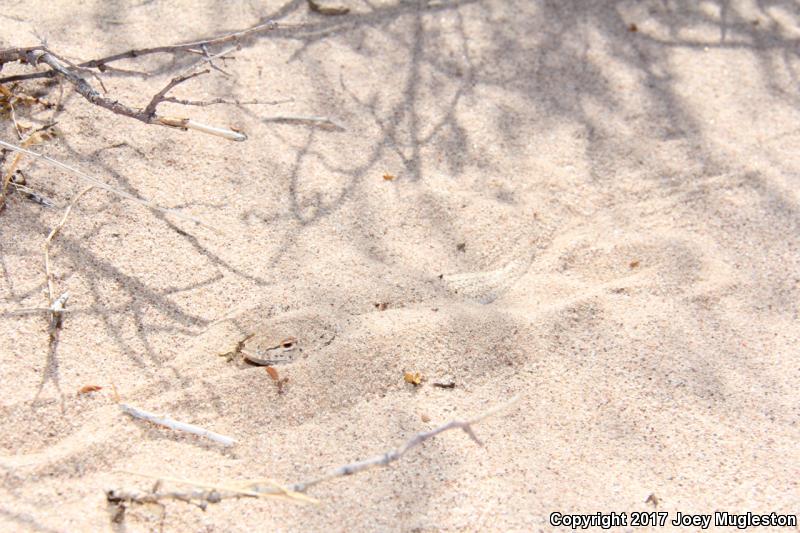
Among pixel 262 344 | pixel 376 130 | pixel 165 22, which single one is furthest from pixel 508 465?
pixel 165 22

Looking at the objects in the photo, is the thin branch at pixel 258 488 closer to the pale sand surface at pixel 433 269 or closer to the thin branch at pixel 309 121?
the pale sand surface at pixel 433 269

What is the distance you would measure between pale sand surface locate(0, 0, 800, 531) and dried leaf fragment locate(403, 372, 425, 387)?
0.02 metres

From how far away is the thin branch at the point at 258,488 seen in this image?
1315mm

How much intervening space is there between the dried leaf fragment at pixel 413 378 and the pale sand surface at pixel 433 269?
0.08 feet

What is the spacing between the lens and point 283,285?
6.54 ft

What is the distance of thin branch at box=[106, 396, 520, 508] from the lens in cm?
132

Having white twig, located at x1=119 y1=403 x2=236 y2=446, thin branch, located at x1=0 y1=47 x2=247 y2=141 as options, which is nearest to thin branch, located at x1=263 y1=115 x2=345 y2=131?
thin branch, located at x1=0 y1=47 x2=247 y2=141

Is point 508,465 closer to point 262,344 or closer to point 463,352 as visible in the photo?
point 463,352

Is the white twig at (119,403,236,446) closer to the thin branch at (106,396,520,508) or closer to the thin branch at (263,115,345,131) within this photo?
the thin branch at (106,396,520,508)

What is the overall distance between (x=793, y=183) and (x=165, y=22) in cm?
227

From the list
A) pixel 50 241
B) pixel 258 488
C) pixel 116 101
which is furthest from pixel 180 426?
pixel 116 101

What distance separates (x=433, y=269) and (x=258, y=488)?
0.87 meters

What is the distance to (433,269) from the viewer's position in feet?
6.98

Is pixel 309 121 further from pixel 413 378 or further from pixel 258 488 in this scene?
pixel 258 488
